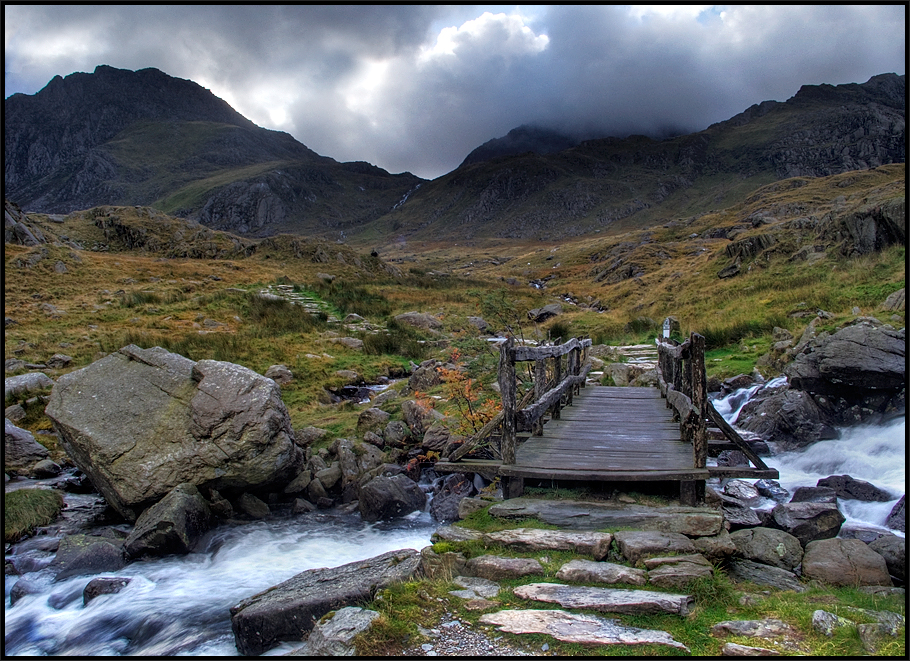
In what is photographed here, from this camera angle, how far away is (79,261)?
3691 centimetres

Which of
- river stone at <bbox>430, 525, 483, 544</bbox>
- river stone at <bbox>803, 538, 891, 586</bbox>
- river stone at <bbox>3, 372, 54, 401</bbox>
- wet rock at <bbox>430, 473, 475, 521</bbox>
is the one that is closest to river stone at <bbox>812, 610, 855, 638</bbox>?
river stone at <bbox>803, 538, 891, 586</bbox>

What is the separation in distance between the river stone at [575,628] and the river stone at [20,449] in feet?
45.0

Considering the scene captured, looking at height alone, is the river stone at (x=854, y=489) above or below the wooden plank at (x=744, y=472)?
below

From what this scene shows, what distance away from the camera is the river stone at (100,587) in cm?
798

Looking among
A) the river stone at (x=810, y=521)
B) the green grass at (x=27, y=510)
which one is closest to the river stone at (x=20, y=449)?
the green grass at (x=27, y=510)

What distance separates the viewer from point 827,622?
4.29m

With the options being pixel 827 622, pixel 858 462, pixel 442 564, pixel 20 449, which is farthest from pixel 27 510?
pixel 858 462

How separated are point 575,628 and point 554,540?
5.40 feet

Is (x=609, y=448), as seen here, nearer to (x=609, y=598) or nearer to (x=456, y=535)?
(x=456, y=535)

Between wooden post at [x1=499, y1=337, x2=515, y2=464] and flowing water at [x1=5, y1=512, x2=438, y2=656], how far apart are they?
3.30 metres

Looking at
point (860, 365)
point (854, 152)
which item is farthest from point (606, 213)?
point (860, 365)

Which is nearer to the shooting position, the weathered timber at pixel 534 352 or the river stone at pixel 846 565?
the river stone at pixel 846 565

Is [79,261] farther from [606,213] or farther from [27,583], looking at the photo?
[606,213]

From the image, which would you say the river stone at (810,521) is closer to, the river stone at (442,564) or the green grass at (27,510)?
the river stone at (442,564)
